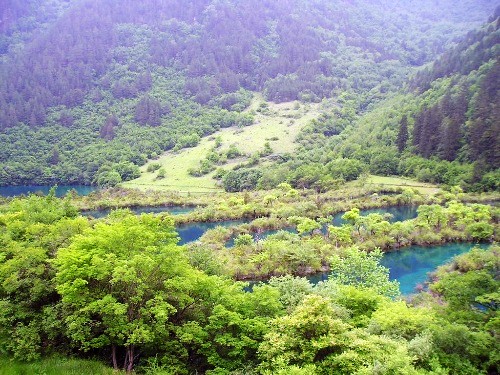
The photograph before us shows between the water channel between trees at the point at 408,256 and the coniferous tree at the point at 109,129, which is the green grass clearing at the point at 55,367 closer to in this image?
the water channel between trees at the point at 408,256

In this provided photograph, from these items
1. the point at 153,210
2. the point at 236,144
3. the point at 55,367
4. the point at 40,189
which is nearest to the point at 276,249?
the point at 55,367

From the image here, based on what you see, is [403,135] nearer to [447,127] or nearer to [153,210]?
[447,127]

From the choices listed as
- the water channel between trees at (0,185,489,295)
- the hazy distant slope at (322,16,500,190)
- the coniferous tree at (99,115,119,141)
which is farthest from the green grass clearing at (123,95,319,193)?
the water channel between trees at (0,185,489,295)

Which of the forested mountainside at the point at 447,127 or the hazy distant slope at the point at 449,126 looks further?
the forested mountainside at the point at 447,127

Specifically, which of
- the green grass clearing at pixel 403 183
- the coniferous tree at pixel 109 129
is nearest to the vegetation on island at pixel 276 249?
the green grass clearing at pixel 403 183

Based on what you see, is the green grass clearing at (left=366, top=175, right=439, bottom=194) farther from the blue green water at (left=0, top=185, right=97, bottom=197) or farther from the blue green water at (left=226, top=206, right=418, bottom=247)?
the blue green water at (left=0, top=185, right=97, bottom=197)

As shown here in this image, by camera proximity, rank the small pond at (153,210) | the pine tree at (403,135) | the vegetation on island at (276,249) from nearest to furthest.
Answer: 1. the vegetation on island at (276,249)
2. the small pond at (153,210)
3. the pine tree at (403,135)

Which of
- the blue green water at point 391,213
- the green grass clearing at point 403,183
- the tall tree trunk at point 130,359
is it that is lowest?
the blue green water at point 391,213
